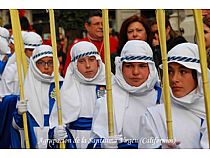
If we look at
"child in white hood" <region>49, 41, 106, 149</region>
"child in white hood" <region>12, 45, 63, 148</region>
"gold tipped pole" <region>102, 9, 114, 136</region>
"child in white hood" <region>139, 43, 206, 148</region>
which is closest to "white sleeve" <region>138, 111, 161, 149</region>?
"child in white hood" <region>139, 43, 206, 148</region>

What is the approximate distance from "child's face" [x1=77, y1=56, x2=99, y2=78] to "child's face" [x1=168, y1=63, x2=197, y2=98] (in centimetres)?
41

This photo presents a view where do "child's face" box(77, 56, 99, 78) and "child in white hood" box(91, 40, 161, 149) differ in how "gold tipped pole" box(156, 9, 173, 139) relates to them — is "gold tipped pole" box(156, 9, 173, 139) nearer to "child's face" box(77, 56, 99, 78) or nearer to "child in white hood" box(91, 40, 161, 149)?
"child in white hood" box(91, 40, 161, 149)

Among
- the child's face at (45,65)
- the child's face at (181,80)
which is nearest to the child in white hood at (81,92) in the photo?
the child's face at (45,65)

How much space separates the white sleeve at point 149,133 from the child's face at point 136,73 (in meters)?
0.16

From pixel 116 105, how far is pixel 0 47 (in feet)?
2.45

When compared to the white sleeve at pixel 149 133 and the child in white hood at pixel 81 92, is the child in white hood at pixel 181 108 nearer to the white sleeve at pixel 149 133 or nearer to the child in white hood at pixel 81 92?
the white sleeve at pixel 149 133

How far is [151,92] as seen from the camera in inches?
133

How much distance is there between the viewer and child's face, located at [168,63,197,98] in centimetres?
321

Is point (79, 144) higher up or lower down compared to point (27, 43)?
lower down

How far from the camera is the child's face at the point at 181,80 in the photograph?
10.5 ft

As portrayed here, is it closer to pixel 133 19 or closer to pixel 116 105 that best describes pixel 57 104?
pixel 116 105

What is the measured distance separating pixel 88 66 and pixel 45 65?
0.76 feet

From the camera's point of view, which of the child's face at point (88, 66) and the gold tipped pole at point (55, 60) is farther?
the child's face at point (88, 66)
